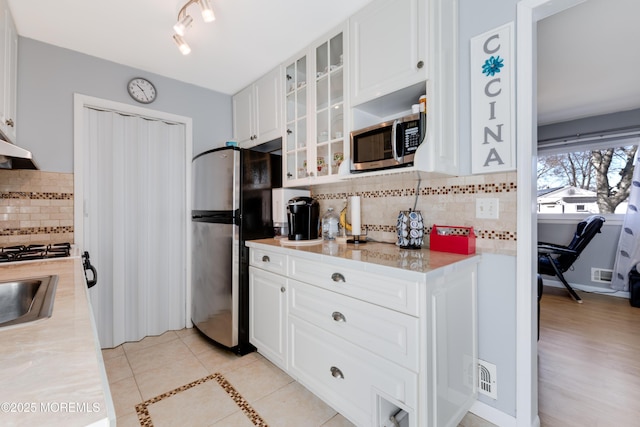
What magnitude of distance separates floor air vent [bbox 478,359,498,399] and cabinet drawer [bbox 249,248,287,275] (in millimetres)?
1214

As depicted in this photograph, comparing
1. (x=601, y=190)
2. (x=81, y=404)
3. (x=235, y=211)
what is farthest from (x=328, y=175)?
(x=601, y=190)

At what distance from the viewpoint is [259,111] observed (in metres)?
2.60

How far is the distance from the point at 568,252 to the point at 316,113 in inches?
138

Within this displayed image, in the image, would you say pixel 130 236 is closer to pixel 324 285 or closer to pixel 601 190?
pixel 324 285

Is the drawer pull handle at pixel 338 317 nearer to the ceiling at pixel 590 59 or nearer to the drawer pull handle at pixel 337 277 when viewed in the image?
the drawer pull handle at pixel 337 277

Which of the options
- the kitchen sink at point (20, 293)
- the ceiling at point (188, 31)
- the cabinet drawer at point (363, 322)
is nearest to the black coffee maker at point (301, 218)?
the cabinet drawer at point (363, 322)

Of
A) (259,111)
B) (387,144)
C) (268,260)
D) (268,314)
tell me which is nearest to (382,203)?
(387,144)

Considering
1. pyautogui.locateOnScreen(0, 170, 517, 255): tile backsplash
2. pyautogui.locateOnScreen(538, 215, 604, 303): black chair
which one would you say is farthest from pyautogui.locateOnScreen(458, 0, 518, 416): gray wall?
Result: pyautogui.locateOnScreen(538, 215, 604, 303): black chair

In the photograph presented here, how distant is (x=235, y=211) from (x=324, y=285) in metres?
0.99

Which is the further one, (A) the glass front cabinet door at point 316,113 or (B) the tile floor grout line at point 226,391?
(A) the glass front cabinet door at point 316,113

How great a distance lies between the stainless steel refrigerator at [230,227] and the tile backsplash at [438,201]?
0.61 metres

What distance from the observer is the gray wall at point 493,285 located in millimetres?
1417

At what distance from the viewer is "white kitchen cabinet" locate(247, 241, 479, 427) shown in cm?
115

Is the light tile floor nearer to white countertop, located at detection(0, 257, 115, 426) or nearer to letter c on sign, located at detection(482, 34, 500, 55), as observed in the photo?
white countertop, located at detection(0, 257, 115, 426)
